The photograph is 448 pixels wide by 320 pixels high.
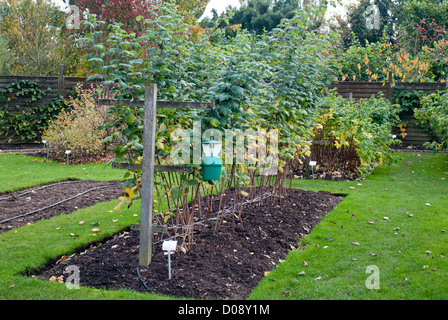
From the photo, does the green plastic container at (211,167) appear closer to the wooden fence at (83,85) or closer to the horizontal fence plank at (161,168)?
the horizontal fence plank at (161,168)

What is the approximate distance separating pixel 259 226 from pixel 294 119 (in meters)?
1.59

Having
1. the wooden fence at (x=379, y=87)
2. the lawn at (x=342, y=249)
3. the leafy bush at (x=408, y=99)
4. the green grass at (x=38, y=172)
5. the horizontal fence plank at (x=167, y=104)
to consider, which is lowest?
the lawn at (x=342, y=249)

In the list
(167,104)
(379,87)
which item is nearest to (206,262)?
(167,104)

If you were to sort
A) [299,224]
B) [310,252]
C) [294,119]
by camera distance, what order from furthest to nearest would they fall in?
[294,119] → [299,224] → [310,252]

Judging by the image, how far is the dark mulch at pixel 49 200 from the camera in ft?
16.8

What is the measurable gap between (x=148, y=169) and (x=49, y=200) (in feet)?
10.9

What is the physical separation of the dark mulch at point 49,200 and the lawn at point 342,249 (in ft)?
0.91

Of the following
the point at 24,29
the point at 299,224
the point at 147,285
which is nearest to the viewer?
the point at 147,285

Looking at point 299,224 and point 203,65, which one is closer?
point 203,65

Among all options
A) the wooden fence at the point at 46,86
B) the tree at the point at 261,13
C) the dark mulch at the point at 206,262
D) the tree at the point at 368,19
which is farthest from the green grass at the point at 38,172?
→ the tree at the point at 368,19

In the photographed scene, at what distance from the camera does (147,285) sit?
3.10 meters

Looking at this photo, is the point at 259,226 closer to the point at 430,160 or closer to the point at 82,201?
the point at 82,201

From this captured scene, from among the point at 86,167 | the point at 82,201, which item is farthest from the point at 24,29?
the point at 82,201

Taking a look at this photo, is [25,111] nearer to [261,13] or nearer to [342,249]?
[342,249]
